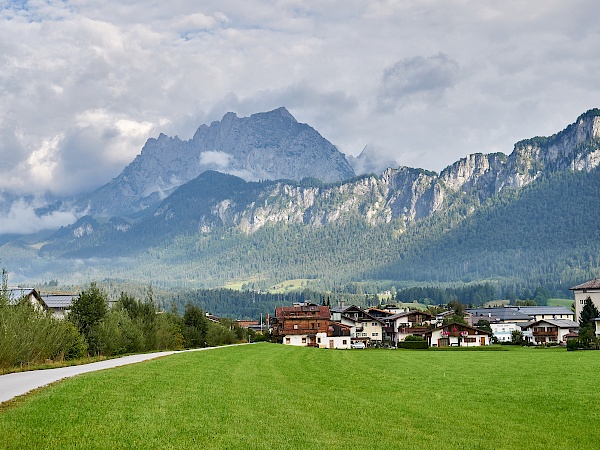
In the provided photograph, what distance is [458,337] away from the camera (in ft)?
430

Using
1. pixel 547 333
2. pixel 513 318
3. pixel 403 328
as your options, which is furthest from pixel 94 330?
pixel 513 318

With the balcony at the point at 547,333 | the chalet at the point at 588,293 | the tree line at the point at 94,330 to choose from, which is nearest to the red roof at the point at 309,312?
the tree line at the point at 94,330

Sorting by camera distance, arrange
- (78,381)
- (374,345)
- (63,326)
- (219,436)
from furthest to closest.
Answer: (374,345), (63,326), (78,381), (219,436)

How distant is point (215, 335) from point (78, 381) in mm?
76308

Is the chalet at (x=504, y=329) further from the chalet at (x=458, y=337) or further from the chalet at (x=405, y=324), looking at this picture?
the chalet at (x=458, y=337)

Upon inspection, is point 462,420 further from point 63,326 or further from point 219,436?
point 63,326

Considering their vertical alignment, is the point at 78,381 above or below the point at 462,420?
above

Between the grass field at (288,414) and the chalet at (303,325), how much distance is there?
310 ft

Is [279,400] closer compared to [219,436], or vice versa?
[219,436]

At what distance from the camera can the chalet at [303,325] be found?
130 m

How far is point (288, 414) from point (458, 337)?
375 ft

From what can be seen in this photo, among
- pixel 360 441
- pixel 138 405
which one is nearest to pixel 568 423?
pixel 360 441

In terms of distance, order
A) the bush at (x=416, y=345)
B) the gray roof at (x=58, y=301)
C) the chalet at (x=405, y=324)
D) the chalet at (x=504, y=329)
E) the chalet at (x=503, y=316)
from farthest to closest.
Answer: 1. the chalet at (x=503, y=316)
2. the chalet at (x=504, y=329)
3. the chalet at (x=405, y=324)
4. the bush at (x=416, y=345)
5. the gray roof at (x=58, y=301)

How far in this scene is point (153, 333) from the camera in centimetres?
7619
